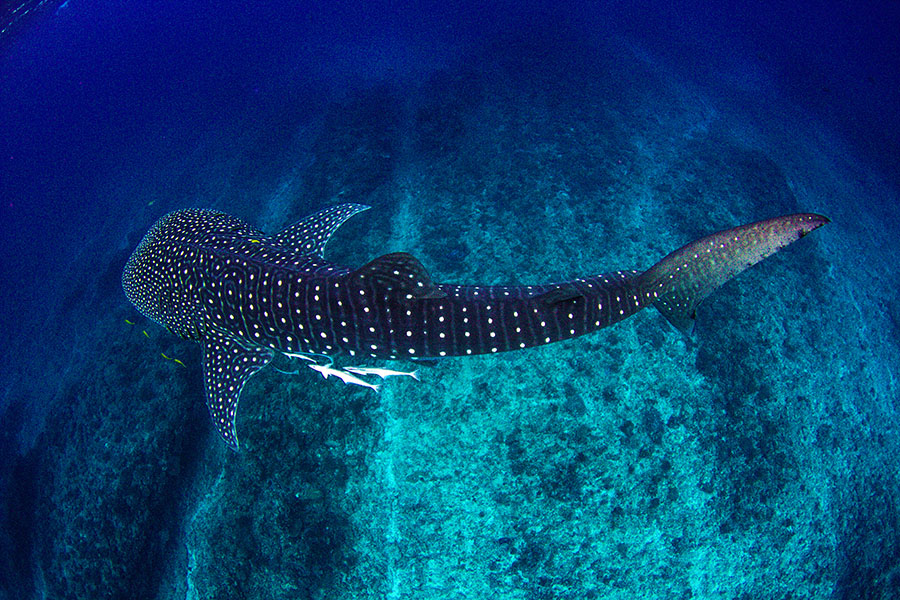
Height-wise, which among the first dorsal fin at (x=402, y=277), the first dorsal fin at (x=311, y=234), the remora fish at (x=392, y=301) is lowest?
the first dorsal fin at (x=311, y=234)

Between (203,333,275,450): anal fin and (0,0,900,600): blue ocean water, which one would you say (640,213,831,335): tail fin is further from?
(203,333,275,450): anal fin

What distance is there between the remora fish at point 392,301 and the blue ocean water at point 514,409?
1.55 meters

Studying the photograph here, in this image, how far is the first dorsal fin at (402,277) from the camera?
127 inches

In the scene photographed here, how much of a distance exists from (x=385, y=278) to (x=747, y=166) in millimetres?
9415

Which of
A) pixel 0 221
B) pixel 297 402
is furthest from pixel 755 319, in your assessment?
pixel 0 221

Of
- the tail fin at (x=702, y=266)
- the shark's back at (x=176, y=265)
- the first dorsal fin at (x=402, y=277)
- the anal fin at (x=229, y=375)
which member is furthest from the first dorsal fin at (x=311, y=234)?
the tail fin at (x=702, y=266)

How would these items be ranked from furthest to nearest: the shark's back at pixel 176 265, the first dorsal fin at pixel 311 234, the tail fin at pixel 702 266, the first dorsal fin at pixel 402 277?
1. the first dorsal fin at pixel 311 234
2. the shark's back at pixel 176 265
3. the first dorsal fin at pixel 402 277
4. the tail fin at pixel 702 266

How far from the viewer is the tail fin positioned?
2994 mm

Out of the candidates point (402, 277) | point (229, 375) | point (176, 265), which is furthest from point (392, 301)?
point (176, 265)

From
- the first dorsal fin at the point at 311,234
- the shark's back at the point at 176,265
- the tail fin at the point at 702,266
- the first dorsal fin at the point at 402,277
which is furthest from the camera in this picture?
the first dorsal fin at the point at 311,234

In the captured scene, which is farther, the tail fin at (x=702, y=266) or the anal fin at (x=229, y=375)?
the anal fin at (x=229, y=375)

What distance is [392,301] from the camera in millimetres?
3264

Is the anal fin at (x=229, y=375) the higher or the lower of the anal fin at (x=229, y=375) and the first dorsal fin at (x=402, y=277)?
the lower

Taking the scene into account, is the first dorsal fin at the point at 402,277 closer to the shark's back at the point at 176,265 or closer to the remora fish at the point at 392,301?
the remora fish at the point at 392,301
